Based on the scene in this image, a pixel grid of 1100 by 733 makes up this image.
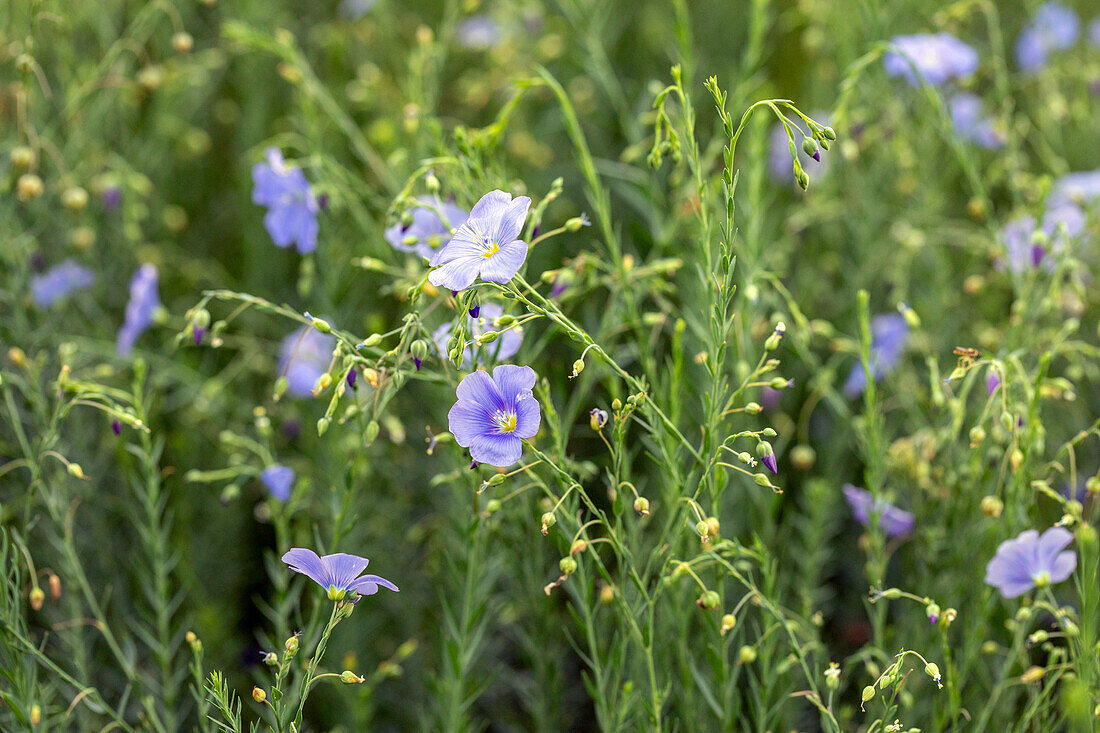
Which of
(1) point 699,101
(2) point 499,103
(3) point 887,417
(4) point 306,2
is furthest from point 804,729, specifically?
(4) point 306,2

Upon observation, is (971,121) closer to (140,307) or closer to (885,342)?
(885,342)

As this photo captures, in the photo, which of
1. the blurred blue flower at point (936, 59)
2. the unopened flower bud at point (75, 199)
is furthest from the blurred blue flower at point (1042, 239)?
the unopened flower bud at point (75, 199)

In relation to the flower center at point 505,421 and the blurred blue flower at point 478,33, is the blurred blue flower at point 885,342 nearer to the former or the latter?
the flower center at point 505,421

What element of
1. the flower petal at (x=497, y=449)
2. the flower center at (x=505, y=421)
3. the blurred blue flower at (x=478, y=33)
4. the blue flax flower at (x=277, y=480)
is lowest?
the blue flax flower at (x=277, y=480)

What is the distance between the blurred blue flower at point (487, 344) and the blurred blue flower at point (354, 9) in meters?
1.71

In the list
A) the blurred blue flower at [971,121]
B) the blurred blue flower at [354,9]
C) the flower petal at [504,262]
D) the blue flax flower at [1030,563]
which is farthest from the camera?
the blurred blue flower at [354,9]

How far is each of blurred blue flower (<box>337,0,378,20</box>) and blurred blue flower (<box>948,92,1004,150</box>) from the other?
1.73m

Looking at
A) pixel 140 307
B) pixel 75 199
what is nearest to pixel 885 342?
pixel 140 307

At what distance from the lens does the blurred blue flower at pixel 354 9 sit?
105 inches

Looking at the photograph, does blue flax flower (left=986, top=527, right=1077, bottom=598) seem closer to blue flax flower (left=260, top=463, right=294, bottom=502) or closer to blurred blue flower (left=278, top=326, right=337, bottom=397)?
blue flax flower (left=260, top=463, right=294, bottom=502)

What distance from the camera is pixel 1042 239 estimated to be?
1.44 m

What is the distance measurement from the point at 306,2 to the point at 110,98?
1029 millimetres

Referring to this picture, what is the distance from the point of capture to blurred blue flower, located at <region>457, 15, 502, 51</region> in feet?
8.41

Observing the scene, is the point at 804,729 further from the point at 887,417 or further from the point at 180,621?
the point at 180,621
